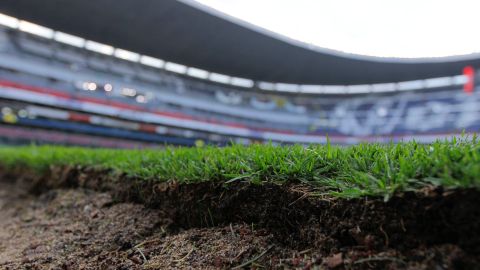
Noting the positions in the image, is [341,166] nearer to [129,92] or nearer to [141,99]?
[141,99]

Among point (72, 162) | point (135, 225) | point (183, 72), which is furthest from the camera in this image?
point (183, 72)

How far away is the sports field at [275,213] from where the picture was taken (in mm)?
738

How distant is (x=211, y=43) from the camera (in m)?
16.3

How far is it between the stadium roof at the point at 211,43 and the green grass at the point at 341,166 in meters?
12.6

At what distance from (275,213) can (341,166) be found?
0.93 feet

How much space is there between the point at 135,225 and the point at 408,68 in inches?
852

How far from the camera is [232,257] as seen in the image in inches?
39.5

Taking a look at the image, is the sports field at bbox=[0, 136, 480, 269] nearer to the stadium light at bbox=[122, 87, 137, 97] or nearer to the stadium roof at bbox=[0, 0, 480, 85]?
the stadium roof at bbox=[0, 0, 480, 85]

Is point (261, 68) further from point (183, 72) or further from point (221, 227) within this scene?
point (221, 227)

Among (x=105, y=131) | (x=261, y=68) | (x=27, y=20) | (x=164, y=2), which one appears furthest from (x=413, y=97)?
(x=27, y=20)

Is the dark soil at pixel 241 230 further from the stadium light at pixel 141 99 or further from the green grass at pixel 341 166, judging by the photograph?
the stadium light at pixel 141 99

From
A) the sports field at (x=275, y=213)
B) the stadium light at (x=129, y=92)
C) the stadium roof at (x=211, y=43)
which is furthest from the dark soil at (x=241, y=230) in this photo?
the stadium light at (x=129, y=92)

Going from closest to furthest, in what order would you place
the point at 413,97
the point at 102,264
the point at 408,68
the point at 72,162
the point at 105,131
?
the point at 102,264 → the point at 72,162 → the point at 105,131 → the point at 408,68 → the point at 413,97

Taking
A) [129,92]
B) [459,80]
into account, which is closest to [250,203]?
[129,92]
